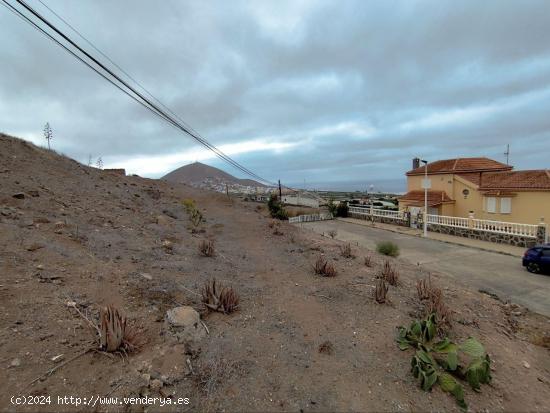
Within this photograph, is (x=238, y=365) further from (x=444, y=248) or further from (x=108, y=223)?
(x=444, y=248)

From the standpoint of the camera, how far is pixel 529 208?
19594 millimetres

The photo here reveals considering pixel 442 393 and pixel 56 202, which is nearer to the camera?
pixel 442 393

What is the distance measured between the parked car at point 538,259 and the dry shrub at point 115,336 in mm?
12791

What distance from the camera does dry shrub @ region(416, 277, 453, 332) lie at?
4544 millimetres

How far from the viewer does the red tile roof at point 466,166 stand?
25311 mm

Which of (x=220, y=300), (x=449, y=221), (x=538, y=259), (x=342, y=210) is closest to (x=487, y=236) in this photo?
(x=449, y=221)

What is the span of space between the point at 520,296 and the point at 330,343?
24.4 ft

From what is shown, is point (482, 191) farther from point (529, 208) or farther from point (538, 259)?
point (538, 259)

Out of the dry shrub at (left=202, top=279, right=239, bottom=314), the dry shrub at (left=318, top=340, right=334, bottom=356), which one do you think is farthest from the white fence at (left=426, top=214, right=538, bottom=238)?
the dry shrub at (left=202, top=279, right=239, bottom=314)

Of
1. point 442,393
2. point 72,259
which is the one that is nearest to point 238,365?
point 442,393

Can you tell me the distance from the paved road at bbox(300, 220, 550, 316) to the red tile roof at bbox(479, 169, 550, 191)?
861cm

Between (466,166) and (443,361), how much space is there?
89.3ft

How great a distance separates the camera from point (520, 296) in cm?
814

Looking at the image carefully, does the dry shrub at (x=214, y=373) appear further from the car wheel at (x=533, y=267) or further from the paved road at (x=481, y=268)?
the car wheel at (x=533, y=267)
